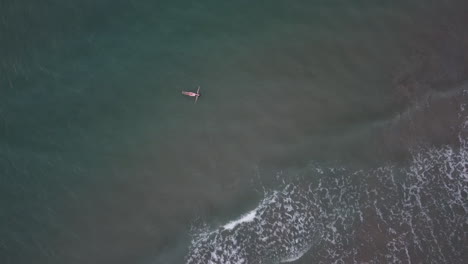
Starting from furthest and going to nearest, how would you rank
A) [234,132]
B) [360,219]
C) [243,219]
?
[234,132], [243,219], [360,219]

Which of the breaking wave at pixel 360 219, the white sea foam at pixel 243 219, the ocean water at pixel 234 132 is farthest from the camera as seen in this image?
the white sea foam at pixel 243 219

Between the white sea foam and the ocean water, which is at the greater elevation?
the ocean water

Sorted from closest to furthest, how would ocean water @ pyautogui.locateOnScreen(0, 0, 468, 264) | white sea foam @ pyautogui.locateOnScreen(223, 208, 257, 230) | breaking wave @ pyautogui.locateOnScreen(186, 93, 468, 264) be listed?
breaking wave @ pyautogui.locateOnScreen(186, 93, 468, 264), ocean water @ pyautogui.locateOnScreen(0, 0, 468, 264), white sea foam @ pyautogui.locateOnScreen(223, 208, 257, 230)

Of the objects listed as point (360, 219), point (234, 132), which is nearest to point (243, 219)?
point (234, 132)

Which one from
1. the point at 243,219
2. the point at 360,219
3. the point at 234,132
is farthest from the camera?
the point at 234,132

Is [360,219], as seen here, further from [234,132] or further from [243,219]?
[234,132]

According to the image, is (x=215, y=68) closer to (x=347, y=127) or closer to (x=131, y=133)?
(x=131, y=133)

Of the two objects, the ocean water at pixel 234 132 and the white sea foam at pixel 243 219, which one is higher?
the ocean water at pixel 234 132

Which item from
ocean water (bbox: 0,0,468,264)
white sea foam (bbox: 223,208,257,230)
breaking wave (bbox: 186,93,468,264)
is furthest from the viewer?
white sea foam (bbox: 223,208,257,230)
